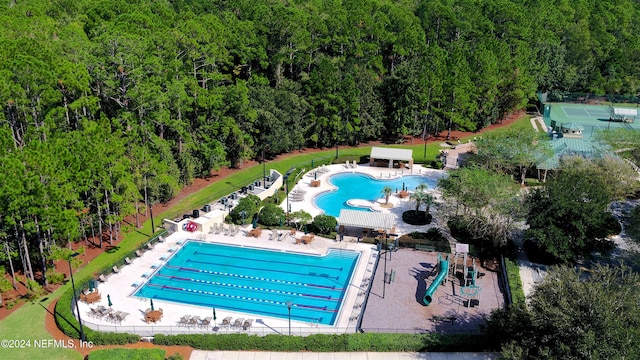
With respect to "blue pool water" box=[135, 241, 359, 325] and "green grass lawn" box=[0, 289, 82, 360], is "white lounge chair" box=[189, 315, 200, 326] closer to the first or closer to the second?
"blue pool water" box=[135, 241, 359, 325]

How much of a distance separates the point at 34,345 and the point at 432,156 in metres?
42.9

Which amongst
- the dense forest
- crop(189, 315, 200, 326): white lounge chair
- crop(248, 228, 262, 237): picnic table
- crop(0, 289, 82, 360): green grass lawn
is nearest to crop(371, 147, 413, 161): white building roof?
the dense forest

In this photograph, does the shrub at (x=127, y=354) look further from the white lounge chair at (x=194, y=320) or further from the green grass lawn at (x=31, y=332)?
the white lounge chair at (x=194, y=320)

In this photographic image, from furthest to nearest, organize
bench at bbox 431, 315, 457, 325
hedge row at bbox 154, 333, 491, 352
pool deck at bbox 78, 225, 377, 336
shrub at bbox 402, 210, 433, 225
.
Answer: shrub at bbox 402, 210, 433, 225 → bench at bbox 431, 315, 457, 325 → pool deck at bbox 78, 225, 377, 336 → hedge row at bbox 154, 333, 491, 352

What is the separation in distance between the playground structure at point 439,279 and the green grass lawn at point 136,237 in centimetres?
1898

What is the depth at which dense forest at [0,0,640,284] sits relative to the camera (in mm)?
32219

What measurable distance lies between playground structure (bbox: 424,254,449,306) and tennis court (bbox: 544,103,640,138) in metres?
38.4

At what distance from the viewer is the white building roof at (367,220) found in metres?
36.9

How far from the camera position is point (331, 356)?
25.4 meters

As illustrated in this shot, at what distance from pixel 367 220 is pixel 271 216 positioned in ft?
25.2

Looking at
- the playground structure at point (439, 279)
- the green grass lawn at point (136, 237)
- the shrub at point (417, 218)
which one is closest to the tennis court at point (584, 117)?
the green grass lawn at point (136, 237)

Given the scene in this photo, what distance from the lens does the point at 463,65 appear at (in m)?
60.6

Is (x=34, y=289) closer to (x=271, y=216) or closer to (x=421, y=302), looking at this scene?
(x=271, y=216)

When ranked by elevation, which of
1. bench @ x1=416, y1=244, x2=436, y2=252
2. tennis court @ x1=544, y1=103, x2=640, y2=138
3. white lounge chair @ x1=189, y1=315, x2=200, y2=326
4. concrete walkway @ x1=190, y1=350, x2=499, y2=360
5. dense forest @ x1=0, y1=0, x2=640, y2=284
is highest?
dense forest @ x1=0, y1=0, x2=640, y2=284
